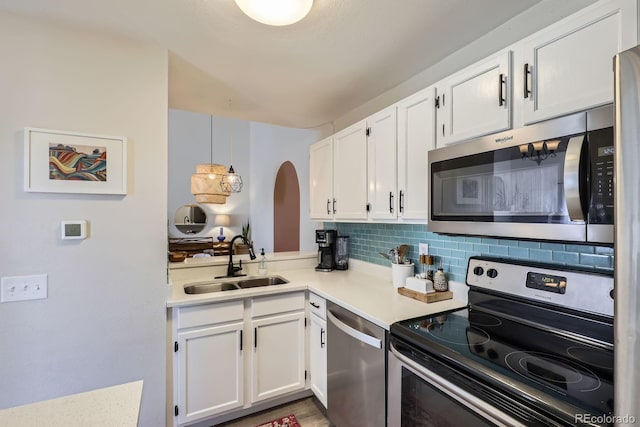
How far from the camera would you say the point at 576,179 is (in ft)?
3.16

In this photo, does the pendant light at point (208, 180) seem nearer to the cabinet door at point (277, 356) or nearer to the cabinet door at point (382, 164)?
the cabinet door at point (277, 356)

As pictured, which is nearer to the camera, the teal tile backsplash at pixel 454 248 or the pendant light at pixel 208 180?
the teal tile backsplash at pixel 454 248

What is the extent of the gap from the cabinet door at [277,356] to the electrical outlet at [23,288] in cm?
116

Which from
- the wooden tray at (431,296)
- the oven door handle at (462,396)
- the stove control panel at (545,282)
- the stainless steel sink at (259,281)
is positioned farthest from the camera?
the stainless steel sink at (259,281)

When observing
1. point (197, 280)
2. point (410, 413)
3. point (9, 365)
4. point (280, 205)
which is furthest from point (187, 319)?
point (280, 205)

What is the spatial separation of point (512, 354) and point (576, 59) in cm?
106

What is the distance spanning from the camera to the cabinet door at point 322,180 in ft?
8.43

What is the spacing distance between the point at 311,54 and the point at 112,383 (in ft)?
7.27

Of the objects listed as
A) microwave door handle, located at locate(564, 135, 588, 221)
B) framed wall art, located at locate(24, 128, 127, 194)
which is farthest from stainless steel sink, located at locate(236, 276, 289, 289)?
microwave door handle, located at locate(564, 135, 588, 221)

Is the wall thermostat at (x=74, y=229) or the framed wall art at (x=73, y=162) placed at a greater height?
the framed wall art at (x=73, y=162)

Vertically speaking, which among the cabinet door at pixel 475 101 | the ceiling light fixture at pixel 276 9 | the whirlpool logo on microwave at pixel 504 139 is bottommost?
the whirlpool logo on microwave at pixel 504 139

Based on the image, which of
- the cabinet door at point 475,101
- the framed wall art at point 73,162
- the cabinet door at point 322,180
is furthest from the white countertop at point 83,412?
the cabinet door at point 322,180

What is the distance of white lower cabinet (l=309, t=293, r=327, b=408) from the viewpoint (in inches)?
80.4

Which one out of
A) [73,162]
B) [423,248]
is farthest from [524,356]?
[73,162]
